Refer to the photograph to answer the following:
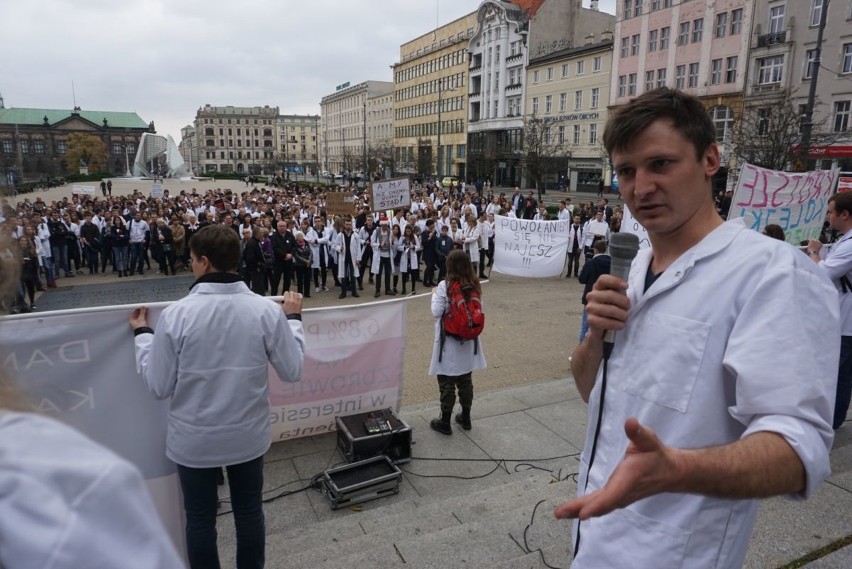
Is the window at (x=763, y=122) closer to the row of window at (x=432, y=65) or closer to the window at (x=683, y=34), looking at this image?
the window at (x=683, y=34)

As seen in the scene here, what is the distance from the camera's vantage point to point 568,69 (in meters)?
56.5

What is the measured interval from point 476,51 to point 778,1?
40353mm

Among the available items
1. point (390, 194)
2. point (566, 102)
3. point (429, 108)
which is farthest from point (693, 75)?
point (429, 108)

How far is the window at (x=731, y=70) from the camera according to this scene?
41.1 meters

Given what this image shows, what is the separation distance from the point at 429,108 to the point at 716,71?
171 feet

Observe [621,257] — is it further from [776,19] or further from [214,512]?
[776,19]

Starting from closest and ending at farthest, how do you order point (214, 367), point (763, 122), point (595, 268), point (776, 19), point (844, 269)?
point (214, 367)
point (844, 269)
point (595, 268)
point (763, 122)
point (776, 19)

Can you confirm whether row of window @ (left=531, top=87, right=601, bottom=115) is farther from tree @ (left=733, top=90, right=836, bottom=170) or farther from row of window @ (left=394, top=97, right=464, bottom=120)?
tree @ (left=733, top=90, right=836, bottom=170)

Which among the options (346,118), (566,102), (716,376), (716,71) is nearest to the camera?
(716,376)

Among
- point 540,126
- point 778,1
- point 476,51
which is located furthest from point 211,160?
point 778,1

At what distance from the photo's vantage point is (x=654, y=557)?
55.2 inches

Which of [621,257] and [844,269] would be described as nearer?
[621,257]

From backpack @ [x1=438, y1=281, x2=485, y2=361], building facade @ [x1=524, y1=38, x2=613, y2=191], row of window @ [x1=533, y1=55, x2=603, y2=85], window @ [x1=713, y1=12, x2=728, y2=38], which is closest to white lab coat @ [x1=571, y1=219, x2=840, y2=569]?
backpack @ [x1=438, y1=281, x2=485, y2=361]

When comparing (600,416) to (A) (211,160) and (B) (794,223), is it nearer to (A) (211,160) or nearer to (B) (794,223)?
(B) (794,223)
